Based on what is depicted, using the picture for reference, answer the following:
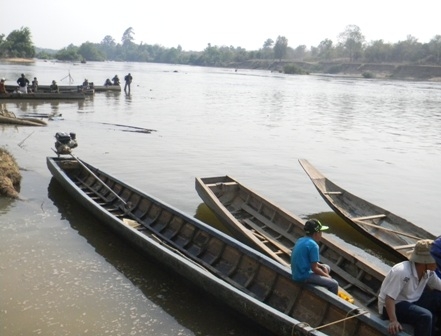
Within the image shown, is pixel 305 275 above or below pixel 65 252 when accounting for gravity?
above

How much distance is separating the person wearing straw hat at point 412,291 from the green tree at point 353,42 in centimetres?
15864

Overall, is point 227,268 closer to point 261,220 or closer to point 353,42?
point 261,220

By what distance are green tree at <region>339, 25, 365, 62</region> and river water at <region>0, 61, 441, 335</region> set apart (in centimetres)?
12727

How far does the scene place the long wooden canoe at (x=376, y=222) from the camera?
9578mm

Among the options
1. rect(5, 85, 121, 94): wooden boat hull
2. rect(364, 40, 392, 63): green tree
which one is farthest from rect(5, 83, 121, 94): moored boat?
rect(364, 40, 392, 63): green tree

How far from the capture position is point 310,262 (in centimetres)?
637

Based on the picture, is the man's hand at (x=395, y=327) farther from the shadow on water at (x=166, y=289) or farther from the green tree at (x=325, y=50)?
the green tree at (x=325, y=50)

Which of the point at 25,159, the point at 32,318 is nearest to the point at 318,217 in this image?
the point at 32,318

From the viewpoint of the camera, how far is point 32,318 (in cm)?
700

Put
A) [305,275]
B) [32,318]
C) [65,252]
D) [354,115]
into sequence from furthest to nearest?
[354,115] → [65,252] → [32,318] → [305,275]

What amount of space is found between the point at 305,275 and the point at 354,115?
3191 centimetres

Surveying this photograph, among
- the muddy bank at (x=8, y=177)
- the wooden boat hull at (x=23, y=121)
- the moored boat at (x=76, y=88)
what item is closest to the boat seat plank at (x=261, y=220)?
the muddy bank at (x=8, y=177)

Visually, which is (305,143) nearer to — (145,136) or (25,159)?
(145,136)

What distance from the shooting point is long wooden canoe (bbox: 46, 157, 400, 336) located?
6009 millimetres
